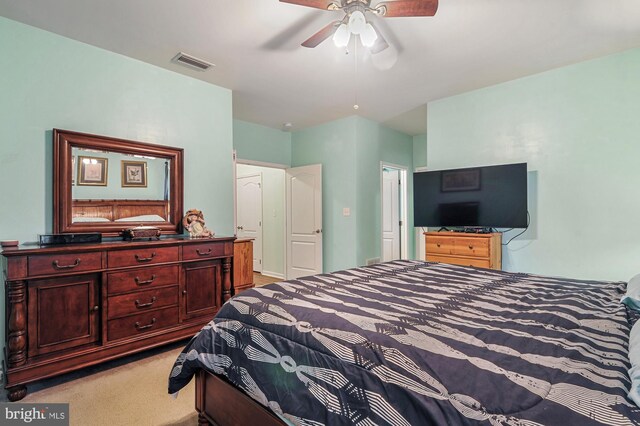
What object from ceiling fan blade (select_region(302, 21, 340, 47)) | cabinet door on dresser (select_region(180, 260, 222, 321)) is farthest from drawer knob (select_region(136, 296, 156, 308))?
ceiling fan blade (select_region(302, 21, 340, 47))

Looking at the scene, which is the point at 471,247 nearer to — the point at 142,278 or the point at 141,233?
the point at 142,278

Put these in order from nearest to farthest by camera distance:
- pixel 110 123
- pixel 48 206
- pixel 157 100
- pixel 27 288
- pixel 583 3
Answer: pixel 27 288
pixel 583 3
pixel 48 206
pixel 110 123
pixel 157 100

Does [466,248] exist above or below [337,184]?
below

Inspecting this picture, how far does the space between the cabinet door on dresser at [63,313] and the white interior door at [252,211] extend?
160 inches

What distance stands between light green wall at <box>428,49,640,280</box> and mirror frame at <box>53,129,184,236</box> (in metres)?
3.58

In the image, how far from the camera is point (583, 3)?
2248 millimetres

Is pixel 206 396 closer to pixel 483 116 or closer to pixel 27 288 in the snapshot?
pixel 27 288

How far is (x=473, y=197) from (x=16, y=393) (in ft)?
14.3

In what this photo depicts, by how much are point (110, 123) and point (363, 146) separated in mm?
3348

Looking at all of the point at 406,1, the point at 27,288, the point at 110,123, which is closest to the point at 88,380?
the point at 27,288

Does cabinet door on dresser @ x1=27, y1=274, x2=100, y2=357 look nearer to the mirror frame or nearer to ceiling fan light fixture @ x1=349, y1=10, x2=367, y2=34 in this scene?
the mirror frame

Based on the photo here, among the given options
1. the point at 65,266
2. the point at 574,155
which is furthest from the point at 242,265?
the point at 574,155

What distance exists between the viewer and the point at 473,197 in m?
3.66

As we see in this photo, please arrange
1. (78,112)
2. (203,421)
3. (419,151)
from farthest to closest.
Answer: (419,151) → (78,112) → (203,421)
